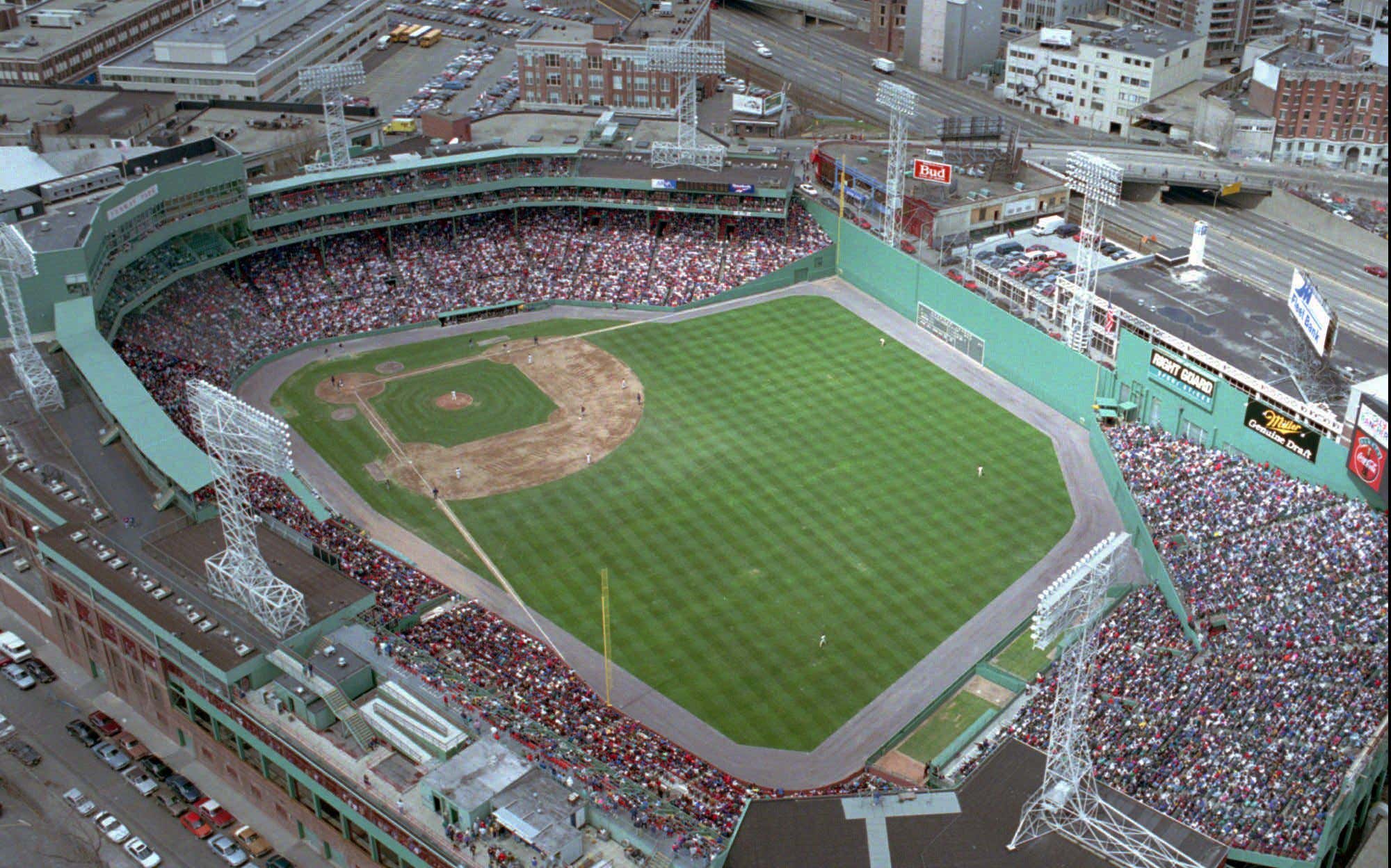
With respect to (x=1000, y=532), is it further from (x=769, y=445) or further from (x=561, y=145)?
(x=561, y=145)

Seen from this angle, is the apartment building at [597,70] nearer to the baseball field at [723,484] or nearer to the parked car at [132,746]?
the baseball field at [723,484]

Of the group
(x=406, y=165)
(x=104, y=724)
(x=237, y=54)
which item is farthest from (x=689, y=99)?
(x=104, y=724)

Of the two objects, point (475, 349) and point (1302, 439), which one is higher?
point (1302, 439)

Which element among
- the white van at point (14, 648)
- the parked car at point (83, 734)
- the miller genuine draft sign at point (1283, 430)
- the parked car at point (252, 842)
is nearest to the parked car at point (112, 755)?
the parked car at point (83, 734)

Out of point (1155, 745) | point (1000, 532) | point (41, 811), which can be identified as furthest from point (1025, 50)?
point (41, 811)

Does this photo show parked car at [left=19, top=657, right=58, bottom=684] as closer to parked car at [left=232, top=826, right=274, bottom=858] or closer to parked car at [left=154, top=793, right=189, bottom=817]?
parked car at [left=154, top=793, right=189, bottom=817]

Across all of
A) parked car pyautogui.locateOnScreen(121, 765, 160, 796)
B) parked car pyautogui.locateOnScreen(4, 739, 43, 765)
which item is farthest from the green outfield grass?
parked car pyautogui.locateOnScreen(4, 739, 43, 765)

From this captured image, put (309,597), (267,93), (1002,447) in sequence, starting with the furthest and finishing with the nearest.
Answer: (267,93) → (1002,447) → (309,597)
